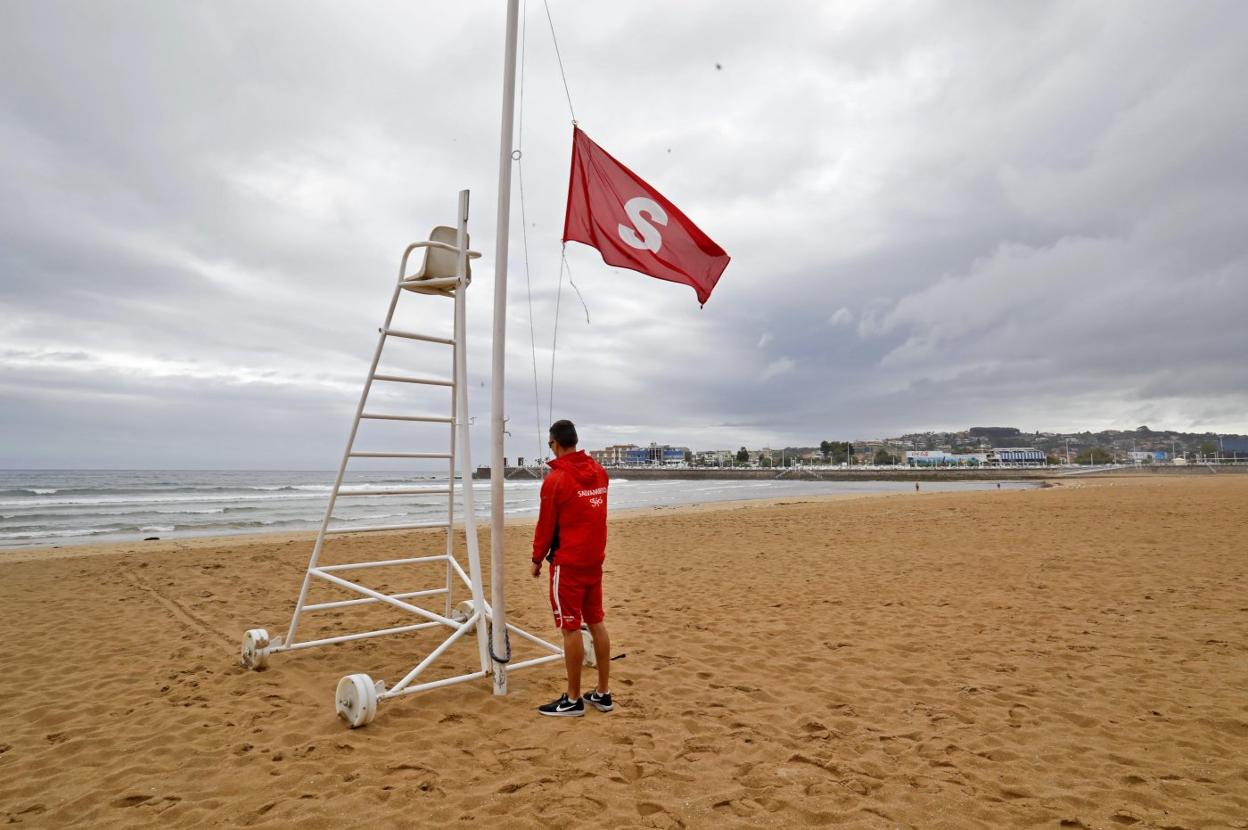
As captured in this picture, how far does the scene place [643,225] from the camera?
472cm

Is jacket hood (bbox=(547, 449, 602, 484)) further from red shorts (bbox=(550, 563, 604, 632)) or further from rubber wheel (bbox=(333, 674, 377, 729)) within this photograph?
rubber wheel (bbox=(333, 674, 377, 729))

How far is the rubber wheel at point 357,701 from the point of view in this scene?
3.73 m

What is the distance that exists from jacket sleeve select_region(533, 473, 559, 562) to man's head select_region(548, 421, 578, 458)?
26 centimetres

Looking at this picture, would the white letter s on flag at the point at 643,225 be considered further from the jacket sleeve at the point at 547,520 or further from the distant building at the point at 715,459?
the distant building at the point at 715,459

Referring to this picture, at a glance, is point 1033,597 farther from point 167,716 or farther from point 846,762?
point 167,716

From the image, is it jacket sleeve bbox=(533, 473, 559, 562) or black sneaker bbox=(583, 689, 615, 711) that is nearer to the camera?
jacket sleeve bbox=(533, 473, 559, 562)

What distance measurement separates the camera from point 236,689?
14.9ft

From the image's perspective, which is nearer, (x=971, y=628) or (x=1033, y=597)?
(x=971, y=628)

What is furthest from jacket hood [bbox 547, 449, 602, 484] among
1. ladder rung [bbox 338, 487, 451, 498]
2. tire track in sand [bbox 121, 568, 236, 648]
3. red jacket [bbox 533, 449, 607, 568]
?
tire track in sand [bbox 121, 568, 236, 648]

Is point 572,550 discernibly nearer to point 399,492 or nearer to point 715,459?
point 399,492

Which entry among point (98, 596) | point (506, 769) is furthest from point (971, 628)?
point (98, 596)

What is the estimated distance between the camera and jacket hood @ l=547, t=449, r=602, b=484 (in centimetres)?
391

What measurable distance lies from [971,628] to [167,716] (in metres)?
6.54

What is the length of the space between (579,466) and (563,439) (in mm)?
266
